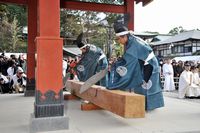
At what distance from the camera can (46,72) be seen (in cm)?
533

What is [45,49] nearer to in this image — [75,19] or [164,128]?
[164,128]

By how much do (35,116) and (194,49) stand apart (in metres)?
31.5

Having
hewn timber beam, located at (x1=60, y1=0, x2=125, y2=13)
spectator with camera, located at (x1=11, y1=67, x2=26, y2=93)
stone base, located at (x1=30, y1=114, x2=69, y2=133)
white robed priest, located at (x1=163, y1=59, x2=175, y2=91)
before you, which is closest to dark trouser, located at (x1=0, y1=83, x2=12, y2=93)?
spectator with camera, located at (x1=11, y1=67, x2=26, y2=93)

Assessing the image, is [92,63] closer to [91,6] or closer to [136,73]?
[91,6]

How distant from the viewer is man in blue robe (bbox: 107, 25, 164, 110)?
6.43 m

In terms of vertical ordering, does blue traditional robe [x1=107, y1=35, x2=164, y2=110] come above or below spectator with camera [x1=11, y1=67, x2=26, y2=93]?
above

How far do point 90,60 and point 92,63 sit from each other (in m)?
0.10

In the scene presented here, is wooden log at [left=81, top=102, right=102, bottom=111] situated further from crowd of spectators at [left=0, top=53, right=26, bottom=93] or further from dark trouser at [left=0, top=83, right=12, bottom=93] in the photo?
dark trouser at [left=0, top=83, right=12, bottom=93]

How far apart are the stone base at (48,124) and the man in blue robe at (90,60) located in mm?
3634

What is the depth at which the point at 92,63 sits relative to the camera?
918cm

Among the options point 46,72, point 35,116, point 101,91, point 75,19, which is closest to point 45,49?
point 46,72

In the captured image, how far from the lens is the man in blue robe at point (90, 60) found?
9086 millimetres

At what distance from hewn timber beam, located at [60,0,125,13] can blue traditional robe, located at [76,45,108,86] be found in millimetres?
1910

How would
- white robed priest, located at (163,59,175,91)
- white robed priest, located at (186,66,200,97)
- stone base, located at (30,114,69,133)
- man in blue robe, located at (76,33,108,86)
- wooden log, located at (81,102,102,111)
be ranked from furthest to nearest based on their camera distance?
1. white robed priest, located at (163,59,175,91)
2. white robed priest, located at (186,66,200,97)
3. man in blue robe, located at (76,33,108,86)
4. wooden log, located at (81,102,102,111)
5. stone base, located at (30,114,69,133)
